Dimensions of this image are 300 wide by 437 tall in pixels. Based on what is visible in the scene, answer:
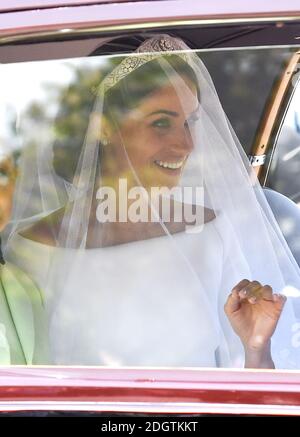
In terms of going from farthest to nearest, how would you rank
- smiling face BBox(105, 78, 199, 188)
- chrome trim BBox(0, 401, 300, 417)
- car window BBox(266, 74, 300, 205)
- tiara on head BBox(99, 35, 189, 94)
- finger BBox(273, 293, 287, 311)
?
car window BBox(266, 74, 300, 205) → smiling face BBox(105, 78, 199, 188) → finger BBox(273, 293, 287, 311) → tiara on head BBox(99, 35, 189, 94) → chrome trim BBox(0, 401, 300, 417)

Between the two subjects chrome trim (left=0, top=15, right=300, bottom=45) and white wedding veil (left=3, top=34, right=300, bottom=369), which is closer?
chrome trim (left=0, top=15, right=300, bottom=45)

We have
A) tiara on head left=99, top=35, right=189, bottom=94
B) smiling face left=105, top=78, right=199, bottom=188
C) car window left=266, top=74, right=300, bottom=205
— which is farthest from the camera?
car window left=266, top=74, right=300, bottom=205

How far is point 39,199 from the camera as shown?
256 centimetres

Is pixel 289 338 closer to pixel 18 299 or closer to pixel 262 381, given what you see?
pixel 262 381

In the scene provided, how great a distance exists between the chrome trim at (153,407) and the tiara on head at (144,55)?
862mm

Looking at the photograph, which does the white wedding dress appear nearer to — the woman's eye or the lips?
the lips

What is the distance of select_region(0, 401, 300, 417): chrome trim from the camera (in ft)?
6.37

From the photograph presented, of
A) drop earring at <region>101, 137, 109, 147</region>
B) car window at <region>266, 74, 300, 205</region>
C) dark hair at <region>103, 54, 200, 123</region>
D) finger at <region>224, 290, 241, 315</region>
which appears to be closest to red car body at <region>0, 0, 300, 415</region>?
finger at <region>224, 290, 241, 315</region>

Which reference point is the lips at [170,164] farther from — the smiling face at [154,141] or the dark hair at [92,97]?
the dark hair at [92,97]

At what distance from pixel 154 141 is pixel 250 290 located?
19.3 inches

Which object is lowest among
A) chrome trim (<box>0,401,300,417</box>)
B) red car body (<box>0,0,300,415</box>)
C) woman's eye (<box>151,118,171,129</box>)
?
chrome trim (<box>0,401,300,417</box>)

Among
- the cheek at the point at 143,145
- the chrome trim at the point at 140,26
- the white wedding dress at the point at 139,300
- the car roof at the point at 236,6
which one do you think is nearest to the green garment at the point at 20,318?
the white wedding dress at the point at 139,300

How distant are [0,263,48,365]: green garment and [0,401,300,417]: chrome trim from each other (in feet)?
0.83

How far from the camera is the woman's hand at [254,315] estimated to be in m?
2.30
